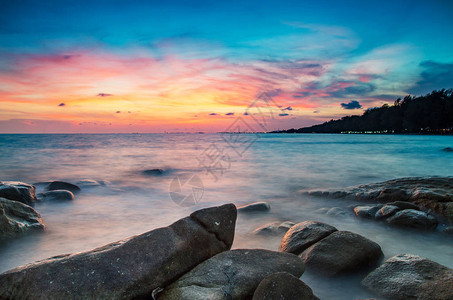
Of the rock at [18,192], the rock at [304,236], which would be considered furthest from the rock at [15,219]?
the rock at [304,236]

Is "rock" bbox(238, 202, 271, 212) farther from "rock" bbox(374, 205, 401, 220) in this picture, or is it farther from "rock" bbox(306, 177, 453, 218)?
"rock" bbox(374, 205, 401, 220)

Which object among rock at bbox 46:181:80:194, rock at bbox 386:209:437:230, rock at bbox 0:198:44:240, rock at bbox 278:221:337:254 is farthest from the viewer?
rock at bbox 46:181:80:194

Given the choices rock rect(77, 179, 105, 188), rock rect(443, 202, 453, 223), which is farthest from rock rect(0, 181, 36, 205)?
rock rect(443, 202, 453, 223)

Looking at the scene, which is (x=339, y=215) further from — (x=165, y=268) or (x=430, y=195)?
(x=165, y=268)

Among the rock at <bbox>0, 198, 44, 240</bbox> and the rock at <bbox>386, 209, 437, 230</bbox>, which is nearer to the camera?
the rock at <bbox>0, 198, 44, 240</bbox>

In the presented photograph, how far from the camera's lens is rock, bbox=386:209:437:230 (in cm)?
505

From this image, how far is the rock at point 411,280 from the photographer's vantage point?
275cm

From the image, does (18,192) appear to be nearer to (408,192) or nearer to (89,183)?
(89,183)

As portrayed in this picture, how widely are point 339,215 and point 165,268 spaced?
15.3 ft

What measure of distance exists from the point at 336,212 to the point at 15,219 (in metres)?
6.38

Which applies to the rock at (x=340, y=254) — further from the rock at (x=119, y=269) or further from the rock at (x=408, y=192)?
the rock at (x=408, y=192)

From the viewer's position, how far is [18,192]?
682cm

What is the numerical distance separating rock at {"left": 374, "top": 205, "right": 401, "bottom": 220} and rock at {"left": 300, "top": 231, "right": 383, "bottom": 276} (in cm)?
192

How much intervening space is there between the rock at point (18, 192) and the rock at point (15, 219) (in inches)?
68.0
